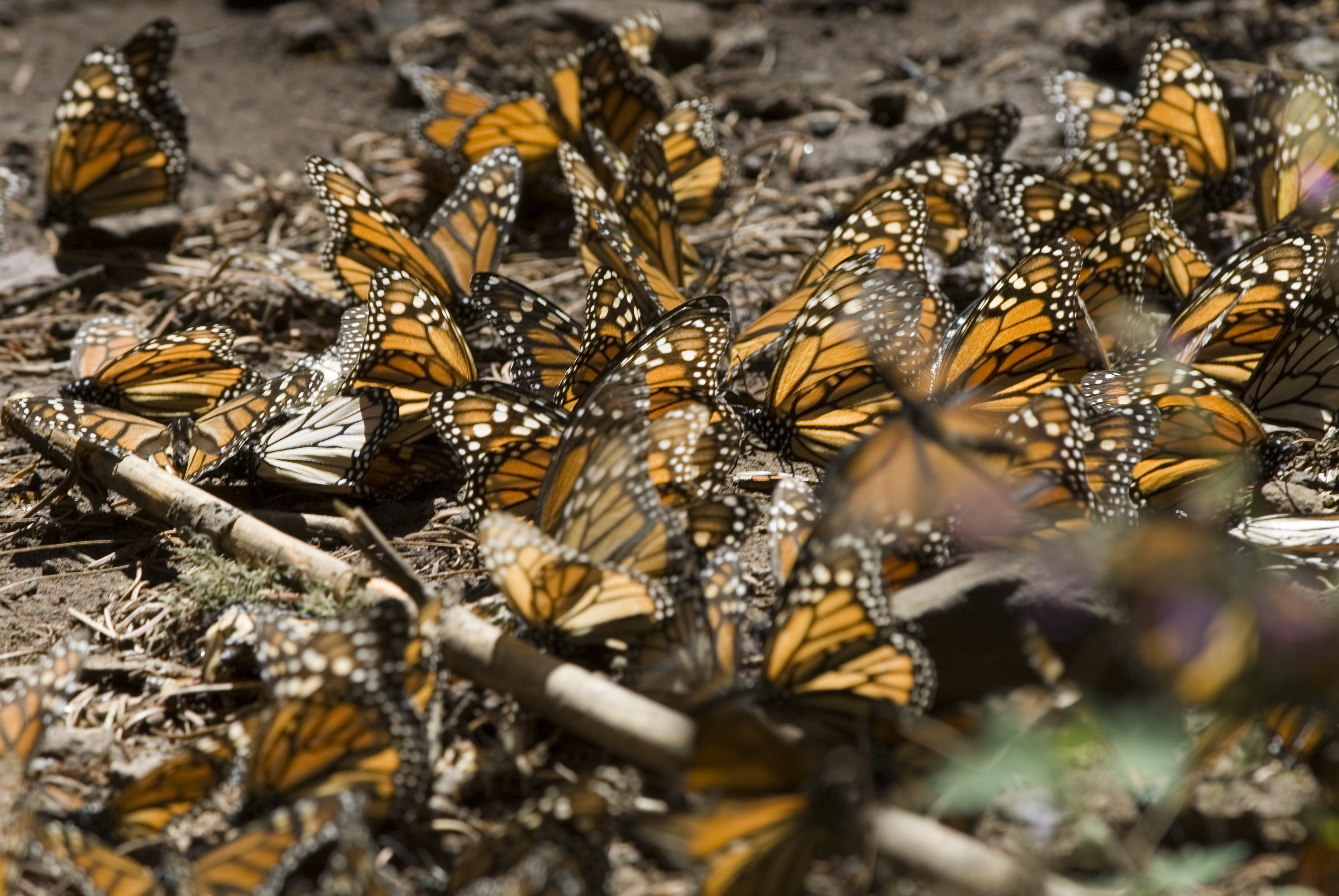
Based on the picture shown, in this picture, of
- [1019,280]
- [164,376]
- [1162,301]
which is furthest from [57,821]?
[1162,301]

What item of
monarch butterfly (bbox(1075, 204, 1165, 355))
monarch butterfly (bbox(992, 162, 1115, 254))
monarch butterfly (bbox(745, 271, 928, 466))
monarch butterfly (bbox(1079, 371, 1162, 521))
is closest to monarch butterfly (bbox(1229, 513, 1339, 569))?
monarch butterfly (bbox(1079, 371, 1162, 521))

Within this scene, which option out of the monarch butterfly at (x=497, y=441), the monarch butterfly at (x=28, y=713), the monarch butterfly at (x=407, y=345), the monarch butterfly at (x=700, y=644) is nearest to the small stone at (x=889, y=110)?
the monarch butterfly at (x=407, y=345)

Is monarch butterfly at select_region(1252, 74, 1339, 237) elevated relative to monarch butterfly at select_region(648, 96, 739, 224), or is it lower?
elevated

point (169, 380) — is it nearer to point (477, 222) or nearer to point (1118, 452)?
point (477, 222)

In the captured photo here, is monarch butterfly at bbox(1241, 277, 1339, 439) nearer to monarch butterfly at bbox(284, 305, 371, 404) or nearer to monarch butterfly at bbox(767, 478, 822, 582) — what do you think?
monarch butterfly at bbox(767, 478, 822, 582)

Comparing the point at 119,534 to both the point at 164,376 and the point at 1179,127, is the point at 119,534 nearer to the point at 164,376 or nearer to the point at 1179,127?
the point at 164,376

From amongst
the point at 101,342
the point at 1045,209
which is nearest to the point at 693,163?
the point at 1045,209
